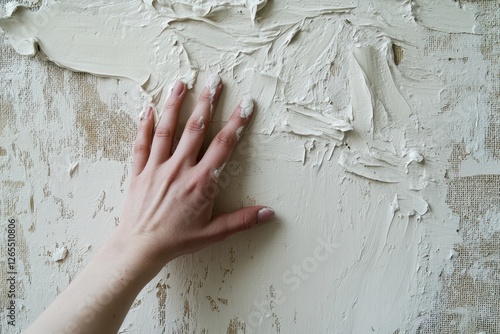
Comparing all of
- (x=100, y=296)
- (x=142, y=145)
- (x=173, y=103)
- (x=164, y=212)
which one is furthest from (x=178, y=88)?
(x=100, y=296)

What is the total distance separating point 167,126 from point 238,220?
27 centimetres

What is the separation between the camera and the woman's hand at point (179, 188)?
0.77m

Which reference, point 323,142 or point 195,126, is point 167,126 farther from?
point 323,142

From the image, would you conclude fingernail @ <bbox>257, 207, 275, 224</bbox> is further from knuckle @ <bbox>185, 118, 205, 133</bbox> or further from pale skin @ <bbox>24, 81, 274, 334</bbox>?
knuckle @ <bbox>185, 118, 205, 133</bbox>

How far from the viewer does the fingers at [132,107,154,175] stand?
82 centimetres

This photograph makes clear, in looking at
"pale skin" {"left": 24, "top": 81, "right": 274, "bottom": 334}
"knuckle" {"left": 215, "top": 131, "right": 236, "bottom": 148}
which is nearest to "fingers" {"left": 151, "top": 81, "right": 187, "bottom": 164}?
"pale skin" {"left": 24, "top": 81, "right": 274, "bottom": 334}

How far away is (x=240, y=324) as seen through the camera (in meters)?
0.85

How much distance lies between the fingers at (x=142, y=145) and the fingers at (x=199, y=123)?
0.08 meters

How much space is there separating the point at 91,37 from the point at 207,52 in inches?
11.1

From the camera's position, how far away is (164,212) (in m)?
0.77

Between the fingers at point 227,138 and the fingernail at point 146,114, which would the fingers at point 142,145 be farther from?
the fingers at point 227,138

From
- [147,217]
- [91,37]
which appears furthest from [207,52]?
[147,217]

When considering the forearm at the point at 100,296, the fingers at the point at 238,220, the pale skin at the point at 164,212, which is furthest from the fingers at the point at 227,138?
the forearm at the point at 100,296

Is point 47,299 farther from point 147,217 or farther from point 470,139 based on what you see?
point 470,139
